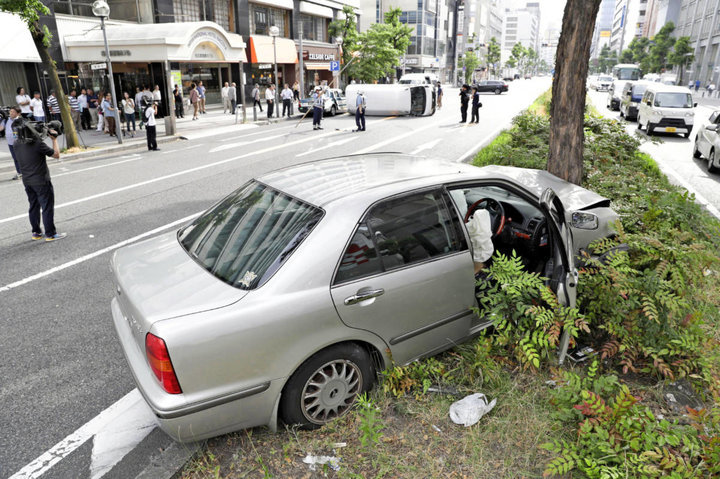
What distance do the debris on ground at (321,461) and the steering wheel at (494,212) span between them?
218 cm

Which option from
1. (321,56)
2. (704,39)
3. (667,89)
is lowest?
(667,89)

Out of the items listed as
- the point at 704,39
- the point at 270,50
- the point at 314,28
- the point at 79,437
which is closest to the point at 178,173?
the point at 79,437

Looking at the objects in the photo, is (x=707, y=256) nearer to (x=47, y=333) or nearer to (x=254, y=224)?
(x=254, y=224)

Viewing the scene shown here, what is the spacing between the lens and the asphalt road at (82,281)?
11.0ft

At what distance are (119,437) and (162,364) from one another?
105cm

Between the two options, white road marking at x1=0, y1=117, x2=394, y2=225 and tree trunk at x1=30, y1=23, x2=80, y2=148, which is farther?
tree trunk at x1=30, y1=23, x2=80, y2=148

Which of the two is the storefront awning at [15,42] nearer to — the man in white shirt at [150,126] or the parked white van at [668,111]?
the man in white shirt at [150,126]

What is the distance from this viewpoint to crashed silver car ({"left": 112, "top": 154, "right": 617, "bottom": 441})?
9.17 feet

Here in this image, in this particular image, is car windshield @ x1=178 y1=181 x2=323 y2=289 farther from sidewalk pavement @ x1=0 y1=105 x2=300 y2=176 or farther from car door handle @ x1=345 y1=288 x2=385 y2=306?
sidewalk pavement @ x1=0 y1=105 x2=300 y2=176

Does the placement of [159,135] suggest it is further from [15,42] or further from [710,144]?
[710,144]

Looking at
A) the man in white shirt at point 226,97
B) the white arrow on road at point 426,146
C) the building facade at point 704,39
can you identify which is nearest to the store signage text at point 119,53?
the man in white shirt at point 226,97

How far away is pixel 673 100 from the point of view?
1991 centimetres

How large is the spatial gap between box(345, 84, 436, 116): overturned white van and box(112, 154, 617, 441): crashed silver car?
80.5ft

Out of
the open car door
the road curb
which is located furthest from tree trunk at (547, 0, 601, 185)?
the road curb
